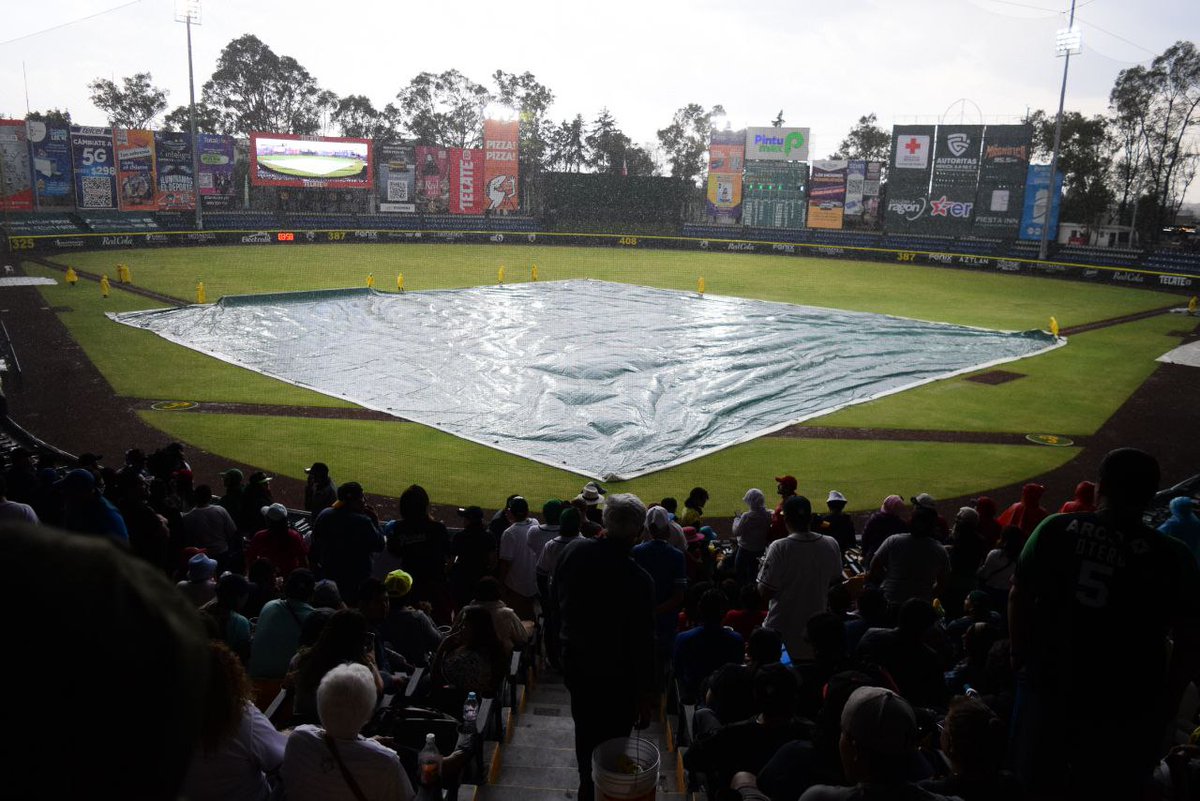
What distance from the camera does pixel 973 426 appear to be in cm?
1852

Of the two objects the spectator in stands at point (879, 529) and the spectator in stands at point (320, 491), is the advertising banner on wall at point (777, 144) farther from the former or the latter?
the spectator in stands at point (320, 491)

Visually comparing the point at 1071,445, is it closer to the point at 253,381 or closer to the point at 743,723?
the point at 743,723

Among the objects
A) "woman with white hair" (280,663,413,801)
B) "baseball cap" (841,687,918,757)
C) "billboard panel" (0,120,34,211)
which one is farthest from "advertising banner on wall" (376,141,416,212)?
"baseball cap" (841,687,918,757)

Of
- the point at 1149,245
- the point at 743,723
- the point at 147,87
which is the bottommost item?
the point at 743,723

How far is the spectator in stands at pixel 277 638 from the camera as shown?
6.12m

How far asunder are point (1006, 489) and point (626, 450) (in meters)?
6.56

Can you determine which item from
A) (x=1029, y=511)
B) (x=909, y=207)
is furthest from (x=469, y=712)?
(x=909, y=207)

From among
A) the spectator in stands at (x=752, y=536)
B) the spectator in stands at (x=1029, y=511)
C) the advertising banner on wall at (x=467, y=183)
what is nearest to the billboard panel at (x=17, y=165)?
the advertising banner on wall at (x=467, y=183)

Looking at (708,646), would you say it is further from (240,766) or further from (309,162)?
(309,162)

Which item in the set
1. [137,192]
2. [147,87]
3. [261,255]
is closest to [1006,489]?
[261,255]

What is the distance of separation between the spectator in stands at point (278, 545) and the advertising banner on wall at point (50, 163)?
190 feet

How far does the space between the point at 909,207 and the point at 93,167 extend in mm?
55246

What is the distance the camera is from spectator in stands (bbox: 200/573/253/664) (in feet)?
20.2

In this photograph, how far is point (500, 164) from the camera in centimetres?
7194
